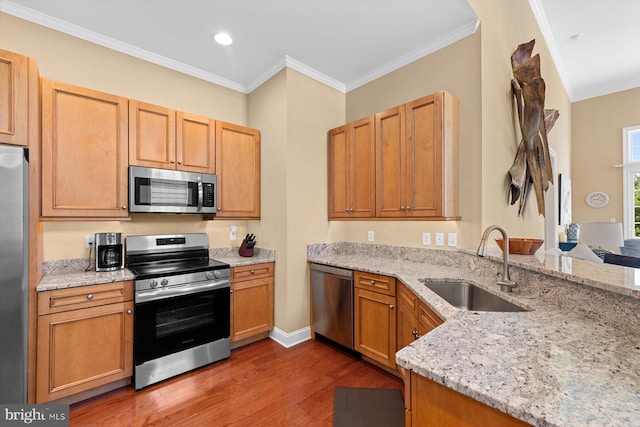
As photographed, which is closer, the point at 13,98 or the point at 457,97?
the point at 13,98

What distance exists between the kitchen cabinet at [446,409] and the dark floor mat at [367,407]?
1100mm

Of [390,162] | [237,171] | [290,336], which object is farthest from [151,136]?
[290,336]

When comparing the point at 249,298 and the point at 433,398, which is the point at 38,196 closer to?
the point at 249,298

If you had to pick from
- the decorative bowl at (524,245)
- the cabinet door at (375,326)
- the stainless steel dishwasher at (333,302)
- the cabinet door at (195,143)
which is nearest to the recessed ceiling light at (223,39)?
the cabinet door at (195,143)

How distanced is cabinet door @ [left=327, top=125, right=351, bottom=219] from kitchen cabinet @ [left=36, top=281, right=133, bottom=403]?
2105 millimetres

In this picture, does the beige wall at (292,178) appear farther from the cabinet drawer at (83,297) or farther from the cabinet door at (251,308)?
the cabinet drawer at (83,297)

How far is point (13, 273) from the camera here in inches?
64.2

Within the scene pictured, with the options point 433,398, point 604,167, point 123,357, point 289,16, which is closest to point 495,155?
point 289,16

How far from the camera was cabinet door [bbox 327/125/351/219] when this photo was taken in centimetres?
321

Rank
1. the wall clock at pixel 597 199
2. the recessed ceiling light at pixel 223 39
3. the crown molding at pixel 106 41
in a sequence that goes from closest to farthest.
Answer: the crown molding at pixel 106 41, the recessed ceiling light at pixel 223 39, the wall clock at pixel 597 199

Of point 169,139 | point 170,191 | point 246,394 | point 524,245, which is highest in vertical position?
point 169,139

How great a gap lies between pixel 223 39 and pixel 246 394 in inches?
122

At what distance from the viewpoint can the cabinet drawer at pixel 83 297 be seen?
1896 mm

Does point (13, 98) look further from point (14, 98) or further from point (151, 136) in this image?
point (151, 136)
